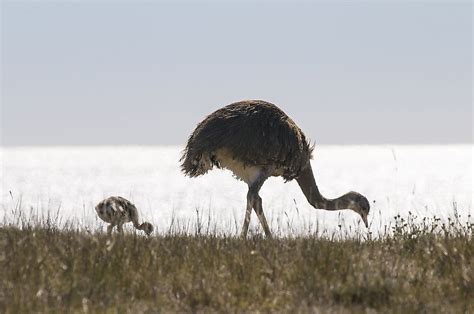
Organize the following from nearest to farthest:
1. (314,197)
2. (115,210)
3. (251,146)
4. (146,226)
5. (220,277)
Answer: (220,277)
(115,210)
(251,146)
(146,226)
(314,197)

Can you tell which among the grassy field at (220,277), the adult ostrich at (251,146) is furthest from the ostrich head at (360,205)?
the grassy field at (220,277)

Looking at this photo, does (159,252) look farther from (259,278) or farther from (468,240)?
(468,240)

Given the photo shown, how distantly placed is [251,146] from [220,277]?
6470mm

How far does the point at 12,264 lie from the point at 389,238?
4.75 metres

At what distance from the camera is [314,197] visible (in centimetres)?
1603

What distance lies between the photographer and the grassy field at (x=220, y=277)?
7.66 meters

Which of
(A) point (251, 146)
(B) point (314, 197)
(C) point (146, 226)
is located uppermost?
(A) point (251, 146)

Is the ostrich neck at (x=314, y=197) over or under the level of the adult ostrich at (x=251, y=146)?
under

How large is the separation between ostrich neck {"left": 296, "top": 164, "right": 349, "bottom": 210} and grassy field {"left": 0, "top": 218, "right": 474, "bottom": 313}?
5997 mm

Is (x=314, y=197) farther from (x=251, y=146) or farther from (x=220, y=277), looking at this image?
(x=220, y=277)

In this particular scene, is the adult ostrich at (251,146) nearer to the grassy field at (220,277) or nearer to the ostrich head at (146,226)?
the ostrich head at (146,226)

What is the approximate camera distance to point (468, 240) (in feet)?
34.7

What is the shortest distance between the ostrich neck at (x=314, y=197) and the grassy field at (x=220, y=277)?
6.00m

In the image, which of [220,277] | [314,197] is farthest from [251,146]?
[220,277]
